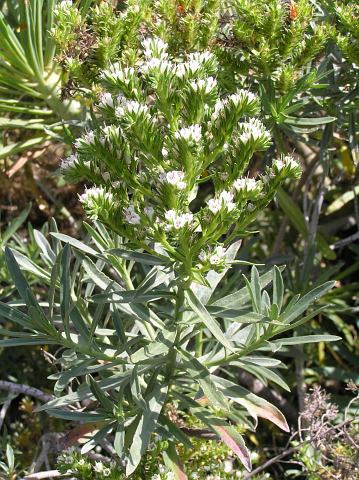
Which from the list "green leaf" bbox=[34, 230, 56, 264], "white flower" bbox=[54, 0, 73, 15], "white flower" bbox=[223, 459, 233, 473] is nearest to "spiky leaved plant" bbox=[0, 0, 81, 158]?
"white flower" bbox=[54, 0, 73, 15]

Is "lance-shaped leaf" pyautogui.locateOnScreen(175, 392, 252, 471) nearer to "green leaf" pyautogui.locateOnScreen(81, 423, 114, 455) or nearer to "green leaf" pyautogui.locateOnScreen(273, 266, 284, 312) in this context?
"green leaf" pyautogui.locateOnScreen(81, 423, 114, 455)

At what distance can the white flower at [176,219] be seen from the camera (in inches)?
49.0

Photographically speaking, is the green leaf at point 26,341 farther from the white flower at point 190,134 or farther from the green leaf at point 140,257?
the white flower at point 190,134

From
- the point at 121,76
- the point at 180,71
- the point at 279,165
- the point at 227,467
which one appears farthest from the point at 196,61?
the point at 227,467

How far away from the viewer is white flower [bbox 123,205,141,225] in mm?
1302

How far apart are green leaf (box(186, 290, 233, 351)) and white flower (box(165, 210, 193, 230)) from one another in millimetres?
218

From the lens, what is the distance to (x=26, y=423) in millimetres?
2506

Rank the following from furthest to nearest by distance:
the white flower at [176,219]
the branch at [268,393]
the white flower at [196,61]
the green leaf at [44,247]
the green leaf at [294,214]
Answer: the branch at [268,393], the green leaf at [294,214], the green leaf at [44,247], the white flower at [196,61], the white flower at [176,219]

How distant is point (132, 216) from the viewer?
1.31 m

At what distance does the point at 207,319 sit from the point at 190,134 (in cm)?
38

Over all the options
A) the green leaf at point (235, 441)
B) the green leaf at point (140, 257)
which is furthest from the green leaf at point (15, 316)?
the green leaf at point (235, 441)

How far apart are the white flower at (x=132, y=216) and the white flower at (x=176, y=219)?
7cm

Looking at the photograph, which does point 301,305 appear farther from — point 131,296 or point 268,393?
point 268,393

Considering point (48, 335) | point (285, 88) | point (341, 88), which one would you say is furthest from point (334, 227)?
point (48, 335)
